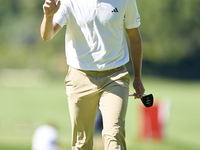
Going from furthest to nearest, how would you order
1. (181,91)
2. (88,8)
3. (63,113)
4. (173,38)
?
(173,38)
(181,91)
(63,113)
(88,8)

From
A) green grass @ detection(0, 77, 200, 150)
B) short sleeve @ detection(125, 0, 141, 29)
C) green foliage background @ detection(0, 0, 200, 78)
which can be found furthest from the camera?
green foliage background @ detection(0, 0, 200, 78)

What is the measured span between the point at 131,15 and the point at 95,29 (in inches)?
17.3

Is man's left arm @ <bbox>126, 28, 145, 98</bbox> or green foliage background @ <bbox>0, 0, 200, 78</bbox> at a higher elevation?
green foliage background @ <bbox>0, 0, 200, 78</bbox>

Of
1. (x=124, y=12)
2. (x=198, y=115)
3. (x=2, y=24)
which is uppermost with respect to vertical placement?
(x=2, y=24)

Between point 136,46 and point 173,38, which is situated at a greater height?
point 173,38

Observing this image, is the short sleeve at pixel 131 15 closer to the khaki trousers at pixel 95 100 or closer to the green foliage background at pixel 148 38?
the khaki trousers at pixel 95 100

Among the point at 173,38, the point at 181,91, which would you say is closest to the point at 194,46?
the point at 173,38

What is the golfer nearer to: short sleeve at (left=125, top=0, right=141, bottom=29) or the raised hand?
short sleeve at (left=125, top=0, right=141, bottom=29)

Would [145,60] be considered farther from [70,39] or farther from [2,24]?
[70,39]

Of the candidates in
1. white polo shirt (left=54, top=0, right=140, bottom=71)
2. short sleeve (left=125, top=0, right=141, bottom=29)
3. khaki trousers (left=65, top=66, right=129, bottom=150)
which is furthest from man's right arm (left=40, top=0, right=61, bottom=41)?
short sleeve (left=125, top=0, right=141, bottom=29)

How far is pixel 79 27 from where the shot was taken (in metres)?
4.61

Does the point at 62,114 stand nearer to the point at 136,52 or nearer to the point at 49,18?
the point at 136,52

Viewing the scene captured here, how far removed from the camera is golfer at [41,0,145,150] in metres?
4.51

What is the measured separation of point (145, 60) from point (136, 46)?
46.5 meters
